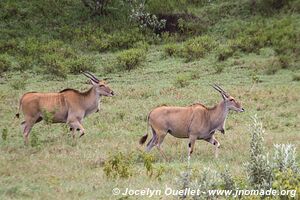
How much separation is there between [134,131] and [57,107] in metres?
1.94

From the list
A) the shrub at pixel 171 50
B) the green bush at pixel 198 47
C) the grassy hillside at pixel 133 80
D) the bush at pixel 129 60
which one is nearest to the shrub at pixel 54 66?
the grassy hillside at pixel 133 80

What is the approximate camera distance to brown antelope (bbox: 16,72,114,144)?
12141 millimetres

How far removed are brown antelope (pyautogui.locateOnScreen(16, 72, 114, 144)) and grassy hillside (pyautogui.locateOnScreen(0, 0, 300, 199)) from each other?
0.40 meters

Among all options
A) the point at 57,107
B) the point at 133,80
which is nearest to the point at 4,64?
the point at 133,80

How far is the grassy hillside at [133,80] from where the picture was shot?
29.8ft

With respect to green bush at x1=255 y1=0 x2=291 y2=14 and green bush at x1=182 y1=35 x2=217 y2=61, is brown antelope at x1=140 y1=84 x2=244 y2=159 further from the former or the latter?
green bush at x1=255 y1=0 x2=291 y2=14

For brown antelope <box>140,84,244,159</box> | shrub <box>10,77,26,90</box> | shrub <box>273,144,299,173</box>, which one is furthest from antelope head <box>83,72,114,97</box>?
shrub <box>273,144,299,173</box>

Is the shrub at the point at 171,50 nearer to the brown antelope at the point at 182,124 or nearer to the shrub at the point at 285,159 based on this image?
the brown antelope at the point at 182,124

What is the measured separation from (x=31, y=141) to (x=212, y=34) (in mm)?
15262

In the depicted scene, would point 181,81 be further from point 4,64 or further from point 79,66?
point 4,64

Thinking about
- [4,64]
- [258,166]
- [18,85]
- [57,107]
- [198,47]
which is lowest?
[4,64]

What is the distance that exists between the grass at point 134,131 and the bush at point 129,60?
0.28 m

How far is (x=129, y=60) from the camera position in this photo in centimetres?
2158

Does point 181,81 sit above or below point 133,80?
above
